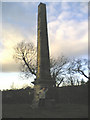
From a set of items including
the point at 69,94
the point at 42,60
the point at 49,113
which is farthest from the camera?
the point at 69,94

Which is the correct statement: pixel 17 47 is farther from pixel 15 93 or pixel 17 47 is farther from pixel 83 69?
pixel 83 69

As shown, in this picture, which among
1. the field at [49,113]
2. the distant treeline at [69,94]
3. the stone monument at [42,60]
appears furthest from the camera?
the distant treeline at [69,94]

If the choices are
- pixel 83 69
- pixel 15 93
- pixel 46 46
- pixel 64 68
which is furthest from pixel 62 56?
pixel 46 46

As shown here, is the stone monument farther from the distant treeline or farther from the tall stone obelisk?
the distant treeline

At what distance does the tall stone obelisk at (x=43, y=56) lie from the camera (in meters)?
12.5

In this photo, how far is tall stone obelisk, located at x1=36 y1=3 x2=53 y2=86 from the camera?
12.5 meters

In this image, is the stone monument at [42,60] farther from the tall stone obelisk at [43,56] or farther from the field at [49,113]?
the field at [49,113]

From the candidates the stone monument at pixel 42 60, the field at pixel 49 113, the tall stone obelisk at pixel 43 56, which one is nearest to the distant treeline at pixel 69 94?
the stone monument at pixel 42 60

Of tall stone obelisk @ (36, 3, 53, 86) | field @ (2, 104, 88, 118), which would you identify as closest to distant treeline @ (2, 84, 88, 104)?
tall stone obelisk @ (36, 3, 53, 86)

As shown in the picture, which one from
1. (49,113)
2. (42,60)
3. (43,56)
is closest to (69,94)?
(42,60)

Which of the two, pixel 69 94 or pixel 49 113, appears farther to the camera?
pixel 69 94

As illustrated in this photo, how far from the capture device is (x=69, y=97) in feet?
48.8

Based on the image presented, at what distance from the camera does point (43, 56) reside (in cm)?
1295

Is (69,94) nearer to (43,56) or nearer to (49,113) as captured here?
(43,56)
